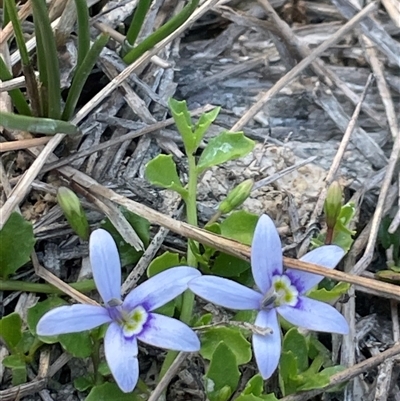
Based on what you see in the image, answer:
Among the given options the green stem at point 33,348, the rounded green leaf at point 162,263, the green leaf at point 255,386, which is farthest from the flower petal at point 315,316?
the green stem at point 33,348

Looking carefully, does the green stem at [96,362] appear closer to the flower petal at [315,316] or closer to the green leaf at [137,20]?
the flower petal at [315,316]

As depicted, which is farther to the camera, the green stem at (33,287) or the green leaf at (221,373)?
the green stem at (33,287)

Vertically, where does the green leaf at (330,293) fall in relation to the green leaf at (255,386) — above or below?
above

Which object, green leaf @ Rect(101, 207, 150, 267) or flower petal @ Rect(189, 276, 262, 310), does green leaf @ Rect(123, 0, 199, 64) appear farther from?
flower petal @ Rect(189, 276, 262, 310)

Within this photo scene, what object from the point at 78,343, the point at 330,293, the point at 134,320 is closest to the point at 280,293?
the point at 330,293

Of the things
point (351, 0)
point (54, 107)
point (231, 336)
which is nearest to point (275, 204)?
point (231, 336)

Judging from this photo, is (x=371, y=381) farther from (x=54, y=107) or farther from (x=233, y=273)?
(x=54, y=107)

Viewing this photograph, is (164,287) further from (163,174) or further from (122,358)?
(163,174)
